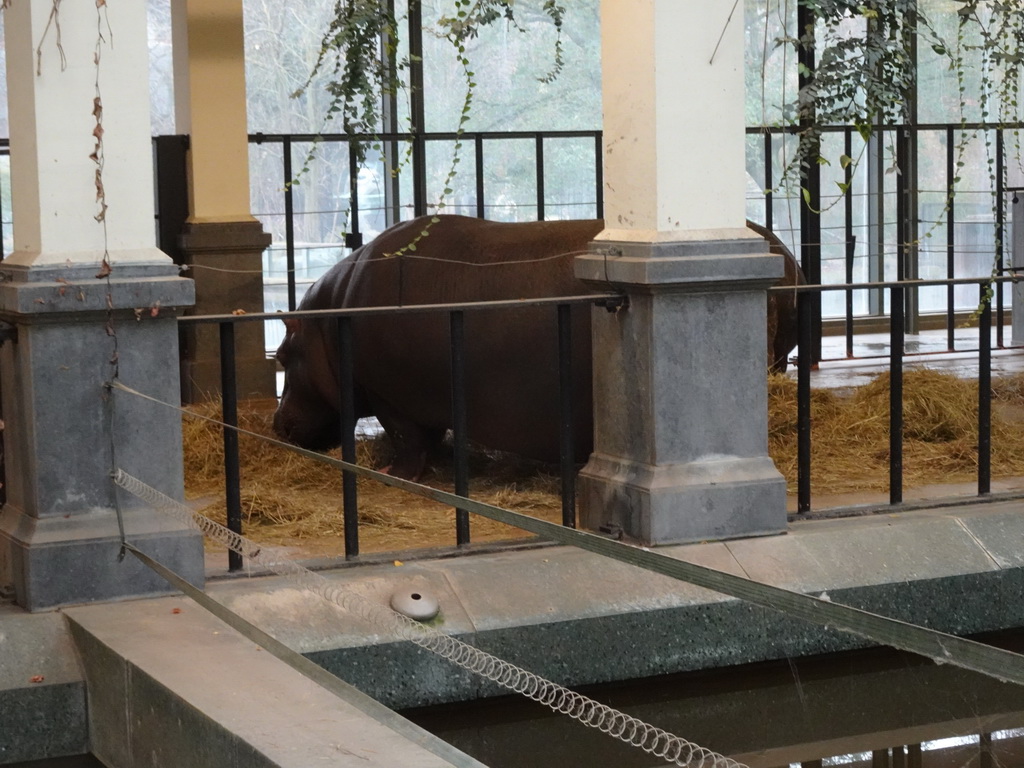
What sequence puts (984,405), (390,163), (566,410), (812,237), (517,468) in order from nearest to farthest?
1. (566,410)
2. (984,405)
3. (517,468)
4. (812,237)
5. (390,163)

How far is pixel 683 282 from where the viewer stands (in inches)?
190

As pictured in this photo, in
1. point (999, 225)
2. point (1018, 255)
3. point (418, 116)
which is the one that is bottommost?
point (1018, 255)

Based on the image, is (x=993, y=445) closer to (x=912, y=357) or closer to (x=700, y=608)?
(x=700, y=608)

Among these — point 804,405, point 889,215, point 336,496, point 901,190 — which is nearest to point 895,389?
point 804,405

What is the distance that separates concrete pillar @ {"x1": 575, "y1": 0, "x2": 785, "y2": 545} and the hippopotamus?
0.91 meters

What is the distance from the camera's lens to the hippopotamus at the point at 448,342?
19.7ft

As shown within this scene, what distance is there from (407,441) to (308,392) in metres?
0.65

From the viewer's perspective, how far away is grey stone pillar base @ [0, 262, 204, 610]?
4.32 metres

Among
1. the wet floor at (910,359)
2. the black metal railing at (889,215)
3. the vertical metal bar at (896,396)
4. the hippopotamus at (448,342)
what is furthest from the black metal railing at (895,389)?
the black metal railing at (889,215)

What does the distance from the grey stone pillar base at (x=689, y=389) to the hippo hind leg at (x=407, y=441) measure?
1.67m

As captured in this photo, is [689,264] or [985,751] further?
[689,264]

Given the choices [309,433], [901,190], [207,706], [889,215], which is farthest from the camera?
[889,215]

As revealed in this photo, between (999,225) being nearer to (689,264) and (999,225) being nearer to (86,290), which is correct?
(689,264)

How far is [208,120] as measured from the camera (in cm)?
883
